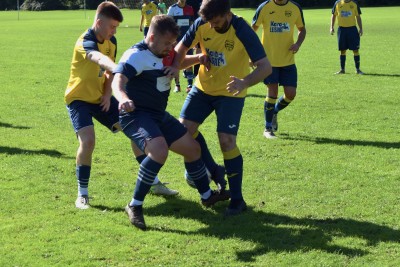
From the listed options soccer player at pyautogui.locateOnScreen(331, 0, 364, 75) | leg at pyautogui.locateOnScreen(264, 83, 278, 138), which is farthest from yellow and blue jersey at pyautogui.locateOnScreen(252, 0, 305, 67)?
soccer player at pyautogui.locateOnScreen(331, 0, 364, 75)

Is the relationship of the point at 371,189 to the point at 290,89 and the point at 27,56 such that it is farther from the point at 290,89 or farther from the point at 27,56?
the point at 27,56

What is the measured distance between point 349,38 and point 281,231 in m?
13.4

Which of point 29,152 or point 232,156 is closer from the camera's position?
point 232,156

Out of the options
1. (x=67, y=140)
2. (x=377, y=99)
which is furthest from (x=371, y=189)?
(x=377, y=99)

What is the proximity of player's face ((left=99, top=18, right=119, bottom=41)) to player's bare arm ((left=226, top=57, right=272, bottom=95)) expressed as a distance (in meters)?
1.39

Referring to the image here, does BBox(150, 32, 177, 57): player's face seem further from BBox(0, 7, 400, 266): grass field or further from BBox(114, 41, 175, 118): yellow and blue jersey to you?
BBox(0, 7, 400, 266): grass field

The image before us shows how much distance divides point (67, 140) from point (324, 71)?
1019 centimetres

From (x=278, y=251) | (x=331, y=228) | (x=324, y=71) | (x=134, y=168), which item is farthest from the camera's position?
(x=324, y=71)

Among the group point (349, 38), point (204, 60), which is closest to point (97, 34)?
point (204, 60)

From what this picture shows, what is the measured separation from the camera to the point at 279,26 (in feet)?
33.7

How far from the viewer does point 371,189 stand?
7.26 m

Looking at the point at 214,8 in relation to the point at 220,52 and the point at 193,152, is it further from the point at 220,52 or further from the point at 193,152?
the point at 193,152

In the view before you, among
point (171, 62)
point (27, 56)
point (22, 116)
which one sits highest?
point (171, 62)

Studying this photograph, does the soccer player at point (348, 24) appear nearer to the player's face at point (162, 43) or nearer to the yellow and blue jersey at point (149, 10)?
the yellow and blue jersey at point (149, 10)
